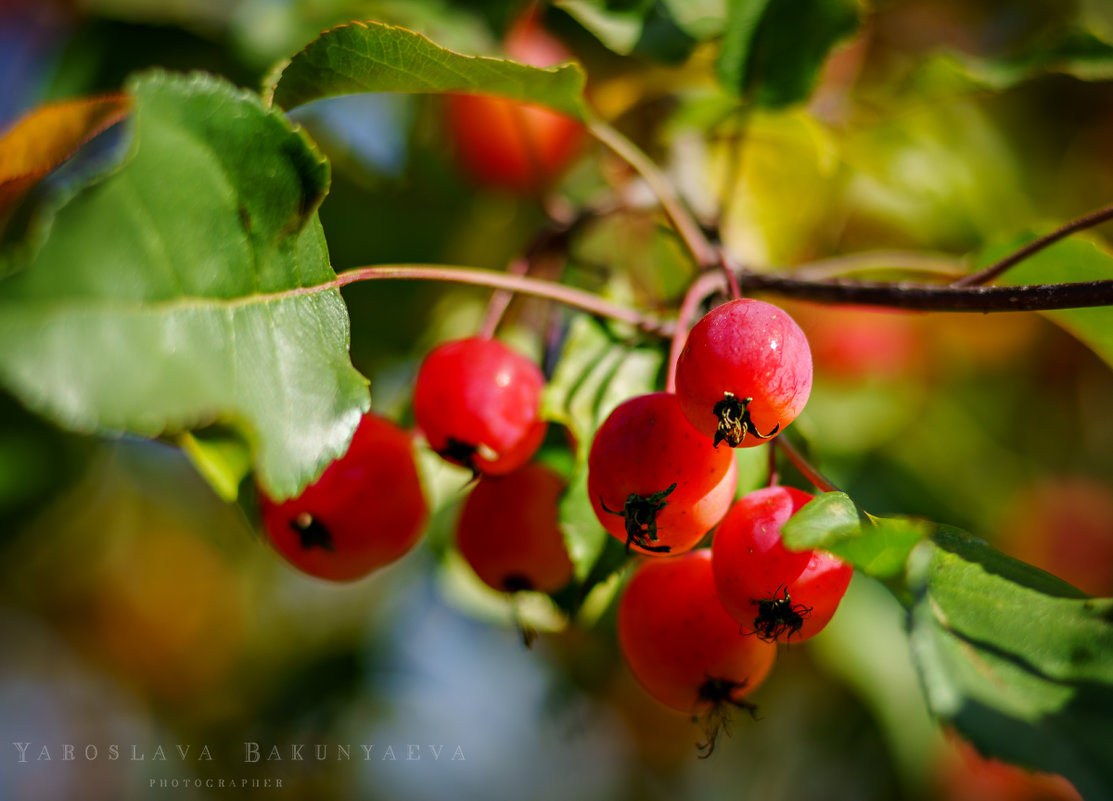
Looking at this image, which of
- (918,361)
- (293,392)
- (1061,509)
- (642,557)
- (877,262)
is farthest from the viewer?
(1061,509)

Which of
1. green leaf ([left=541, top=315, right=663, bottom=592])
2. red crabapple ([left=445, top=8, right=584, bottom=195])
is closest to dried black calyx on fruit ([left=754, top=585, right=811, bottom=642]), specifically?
green leaf ([left=541, top=315, right=663, bottom=592])

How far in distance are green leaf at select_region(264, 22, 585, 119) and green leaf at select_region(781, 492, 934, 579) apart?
59 cm

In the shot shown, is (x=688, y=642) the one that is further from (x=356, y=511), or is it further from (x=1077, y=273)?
(x=1077, y=273)

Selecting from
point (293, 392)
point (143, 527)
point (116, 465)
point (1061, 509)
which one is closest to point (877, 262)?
point (293, 392)

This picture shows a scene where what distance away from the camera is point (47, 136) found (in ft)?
3.29

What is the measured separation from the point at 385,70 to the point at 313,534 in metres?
0.54

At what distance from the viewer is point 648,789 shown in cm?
324

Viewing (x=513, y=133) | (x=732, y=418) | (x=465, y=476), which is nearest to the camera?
(x=732, y=418)

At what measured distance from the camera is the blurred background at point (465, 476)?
5.29ft

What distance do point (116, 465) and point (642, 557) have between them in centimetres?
232

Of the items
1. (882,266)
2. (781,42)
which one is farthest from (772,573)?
(781,42)

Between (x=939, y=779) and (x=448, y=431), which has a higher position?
(x=448, y=431)

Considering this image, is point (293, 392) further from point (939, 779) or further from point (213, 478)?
point (939, 779)

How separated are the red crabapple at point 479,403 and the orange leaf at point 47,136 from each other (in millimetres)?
499
